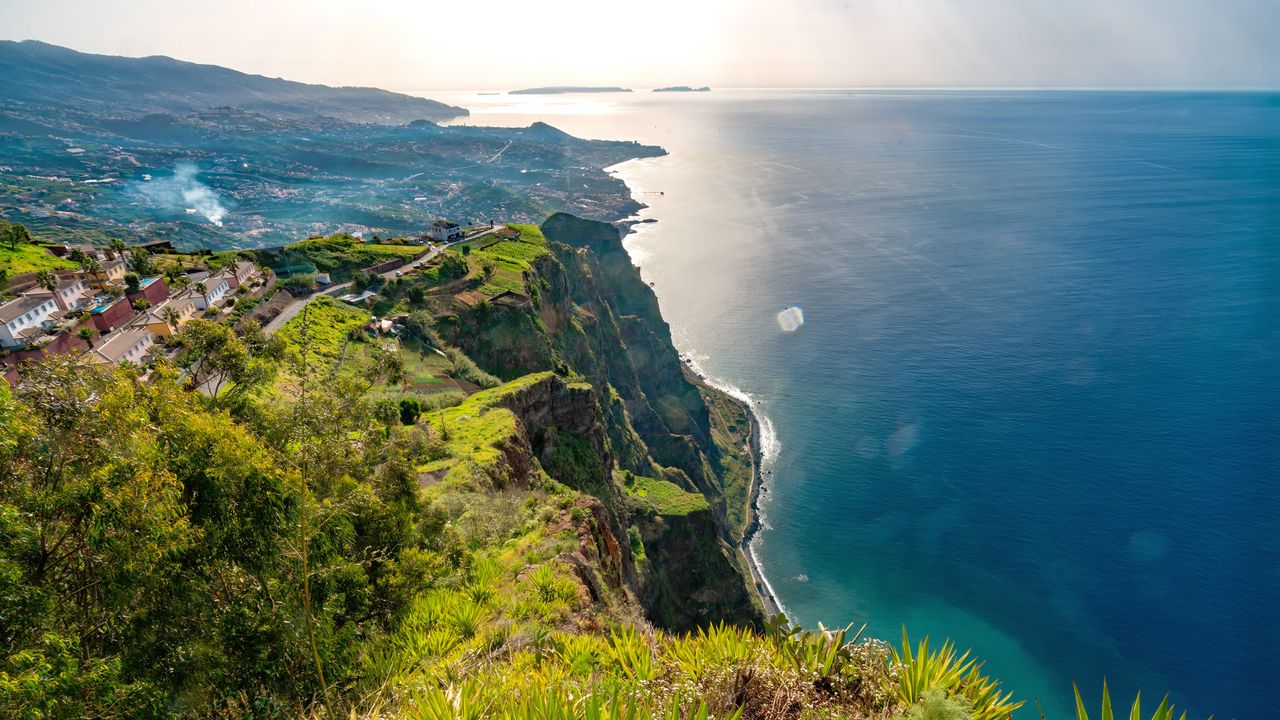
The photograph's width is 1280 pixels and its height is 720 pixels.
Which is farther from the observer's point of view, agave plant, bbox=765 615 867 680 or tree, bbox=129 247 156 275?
tree, bbox=129 247 156 275

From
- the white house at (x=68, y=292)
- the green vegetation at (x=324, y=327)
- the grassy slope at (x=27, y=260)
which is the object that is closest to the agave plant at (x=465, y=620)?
the green vegetation at (x=324, y=327)

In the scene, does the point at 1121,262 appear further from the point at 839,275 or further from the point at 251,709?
the point at 251,709

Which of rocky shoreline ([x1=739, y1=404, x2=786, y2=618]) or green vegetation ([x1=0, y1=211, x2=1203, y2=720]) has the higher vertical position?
green vegetation ([x1=0, y1=211, x2=1203, y2=720])

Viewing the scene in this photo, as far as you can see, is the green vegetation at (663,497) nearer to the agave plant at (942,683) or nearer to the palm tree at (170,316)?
the palm tree at (170,316)

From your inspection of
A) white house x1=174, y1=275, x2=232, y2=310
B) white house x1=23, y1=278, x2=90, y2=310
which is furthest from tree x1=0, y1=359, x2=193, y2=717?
white house x1=23, y1=278, x2=90, y2=310

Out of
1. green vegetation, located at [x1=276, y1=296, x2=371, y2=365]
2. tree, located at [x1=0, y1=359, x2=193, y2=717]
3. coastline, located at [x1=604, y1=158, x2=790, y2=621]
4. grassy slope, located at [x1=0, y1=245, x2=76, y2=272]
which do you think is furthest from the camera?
coastline, located at [x1=604, y1=158, x2=790, y2=621]

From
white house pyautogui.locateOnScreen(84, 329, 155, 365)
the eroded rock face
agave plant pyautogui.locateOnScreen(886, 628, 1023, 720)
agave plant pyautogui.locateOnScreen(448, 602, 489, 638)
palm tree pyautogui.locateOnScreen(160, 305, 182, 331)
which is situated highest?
agave plant pyautogui.locateOnScreen(886, 628, 1023, 720)

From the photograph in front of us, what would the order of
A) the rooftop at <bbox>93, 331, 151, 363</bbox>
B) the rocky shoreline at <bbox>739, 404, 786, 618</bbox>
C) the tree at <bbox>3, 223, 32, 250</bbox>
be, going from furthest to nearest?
the rocky shoreline at <bbox>739, 404, 786, 618</bbox>, the tree at <bbox>3, 223, 32, 250</bbox>, the rooftop at <bbox>93, 331, 151, 363</bbox>

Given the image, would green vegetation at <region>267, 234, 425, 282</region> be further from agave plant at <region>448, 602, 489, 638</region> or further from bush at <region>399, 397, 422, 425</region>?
agave plant at <region>448, 602, 489, 638</region>
